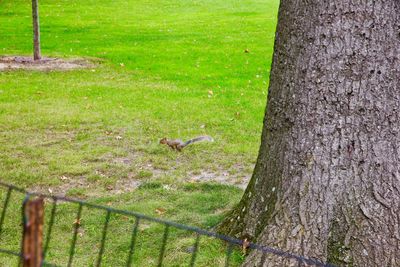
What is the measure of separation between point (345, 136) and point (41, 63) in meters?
9.76

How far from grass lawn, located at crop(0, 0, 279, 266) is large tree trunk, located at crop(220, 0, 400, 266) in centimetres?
83

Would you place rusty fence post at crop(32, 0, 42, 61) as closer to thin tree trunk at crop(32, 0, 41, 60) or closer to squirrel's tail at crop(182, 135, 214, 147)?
thin tree trunk at crop(32, 0, 41, 60)

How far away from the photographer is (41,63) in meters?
12.6

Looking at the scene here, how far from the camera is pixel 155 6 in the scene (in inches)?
976

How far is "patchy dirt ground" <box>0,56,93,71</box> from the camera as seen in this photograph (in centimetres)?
1213

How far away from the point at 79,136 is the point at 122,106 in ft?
5.30

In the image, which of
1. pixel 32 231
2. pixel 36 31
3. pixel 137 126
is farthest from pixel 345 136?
pixel 36 31

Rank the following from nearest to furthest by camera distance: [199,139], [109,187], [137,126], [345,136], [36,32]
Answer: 1. [345,136]
2. [109,187]
3. [199,139]
4. [137,126]
5. [36,32]

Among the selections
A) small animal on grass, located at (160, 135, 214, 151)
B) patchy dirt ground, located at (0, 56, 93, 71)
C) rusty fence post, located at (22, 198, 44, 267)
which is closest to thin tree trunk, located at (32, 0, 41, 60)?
patchy dirt ground, located at (0, 56, 93, 71)

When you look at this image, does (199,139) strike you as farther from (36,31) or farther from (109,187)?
(36,31)

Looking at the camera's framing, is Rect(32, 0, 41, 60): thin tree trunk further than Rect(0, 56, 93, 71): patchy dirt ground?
Yes

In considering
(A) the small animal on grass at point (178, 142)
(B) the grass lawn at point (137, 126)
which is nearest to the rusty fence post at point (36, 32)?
(B) the grass lawn at point (137, 126)

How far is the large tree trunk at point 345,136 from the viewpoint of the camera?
359 centimetres

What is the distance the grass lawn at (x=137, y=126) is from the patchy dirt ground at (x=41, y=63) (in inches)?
14.1
